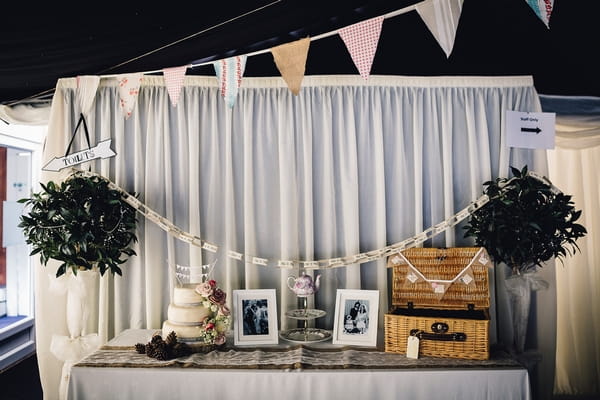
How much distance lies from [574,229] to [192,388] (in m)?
2.14

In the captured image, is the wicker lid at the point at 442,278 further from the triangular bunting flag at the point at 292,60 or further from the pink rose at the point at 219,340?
the triangular bunting flag at the point at 292,60

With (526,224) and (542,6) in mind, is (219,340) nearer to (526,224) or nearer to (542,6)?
(526,224)

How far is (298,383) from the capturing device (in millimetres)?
2168

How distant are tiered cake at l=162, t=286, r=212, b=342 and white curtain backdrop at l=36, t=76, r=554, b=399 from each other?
386mm

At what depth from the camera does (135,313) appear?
285cm

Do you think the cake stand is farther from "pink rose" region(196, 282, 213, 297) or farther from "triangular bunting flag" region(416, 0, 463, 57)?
"triangular bunting flag" region(416, 0, 463, 57)

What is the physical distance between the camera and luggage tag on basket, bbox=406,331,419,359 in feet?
7.52

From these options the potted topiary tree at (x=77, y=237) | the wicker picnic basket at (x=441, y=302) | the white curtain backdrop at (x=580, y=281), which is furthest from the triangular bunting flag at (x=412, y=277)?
the potted topiary tree at (x=77, y=237)

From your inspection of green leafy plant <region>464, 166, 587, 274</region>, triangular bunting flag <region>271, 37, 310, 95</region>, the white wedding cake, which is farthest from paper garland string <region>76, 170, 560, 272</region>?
triangular bunting flag <region>271, 37, 310, 95</region>

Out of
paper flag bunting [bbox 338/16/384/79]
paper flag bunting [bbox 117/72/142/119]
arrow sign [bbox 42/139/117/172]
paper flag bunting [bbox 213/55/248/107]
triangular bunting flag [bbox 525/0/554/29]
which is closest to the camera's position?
triangular bunting flag [bbox 525/0/554/29]

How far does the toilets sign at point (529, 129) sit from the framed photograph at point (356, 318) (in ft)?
4.09

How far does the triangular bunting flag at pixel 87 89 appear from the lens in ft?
9.30

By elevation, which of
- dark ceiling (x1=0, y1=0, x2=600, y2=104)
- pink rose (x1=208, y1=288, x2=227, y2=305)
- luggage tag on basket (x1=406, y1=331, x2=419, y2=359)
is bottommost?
luggage tag on basket (x1=406, y1=331, x2=419, y2=359)

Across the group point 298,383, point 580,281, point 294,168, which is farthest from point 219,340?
point 580,281
